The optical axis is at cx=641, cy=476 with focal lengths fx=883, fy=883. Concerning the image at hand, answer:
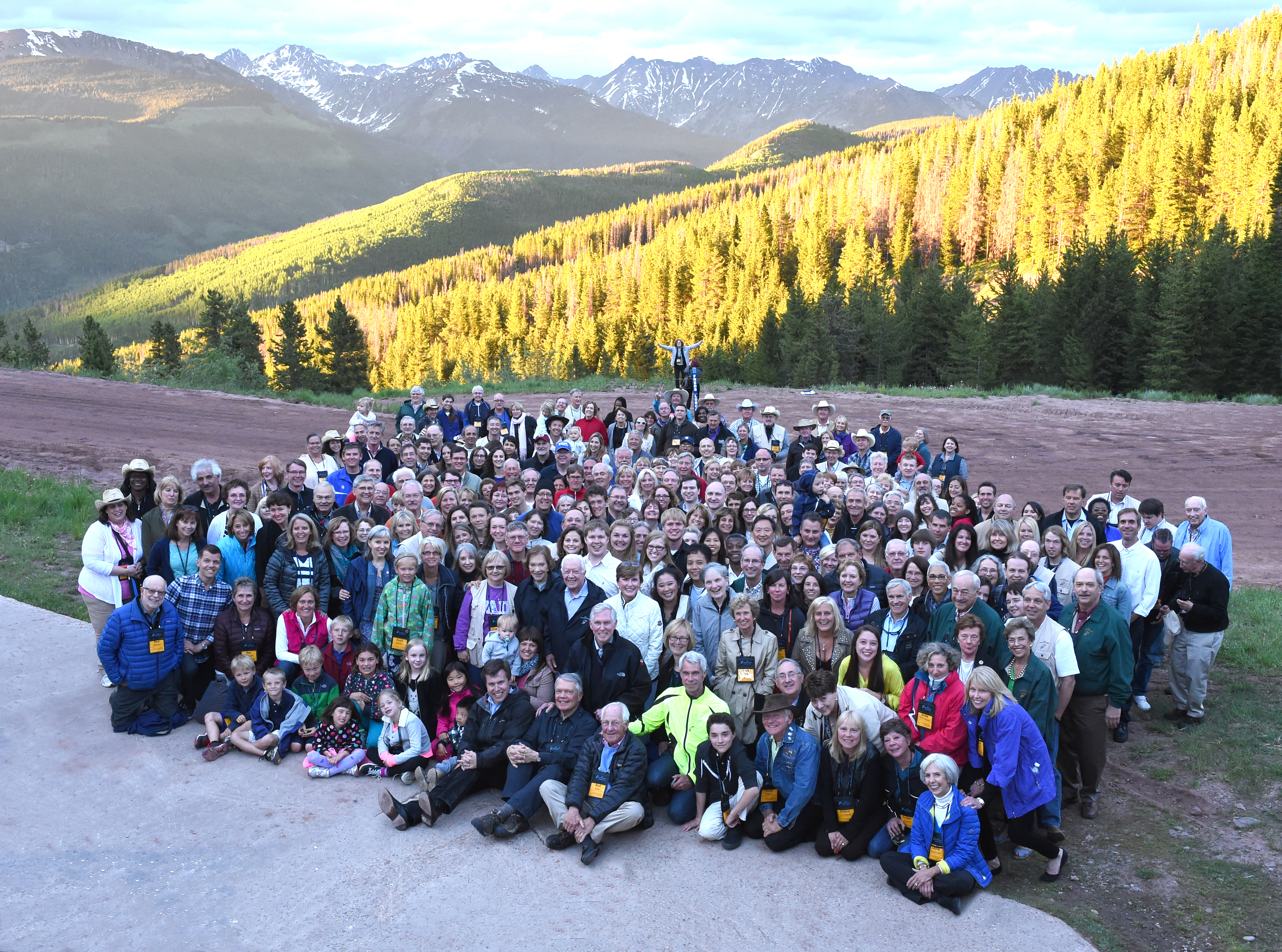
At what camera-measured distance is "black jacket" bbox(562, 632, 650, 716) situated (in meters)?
7.32

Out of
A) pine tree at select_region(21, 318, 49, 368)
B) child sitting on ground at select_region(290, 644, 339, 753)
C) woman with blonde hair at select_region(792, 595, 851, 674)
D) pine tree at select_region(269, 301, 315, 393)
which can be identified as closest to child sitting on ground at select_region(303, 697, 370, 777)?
child sitting on ground at select_region(290, 644, 339, 753)

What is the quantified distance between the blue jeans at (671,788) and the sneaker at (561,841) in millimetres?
736

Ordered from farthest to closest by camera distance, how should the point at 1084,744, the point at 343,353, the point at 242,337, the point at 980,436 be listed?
the point at 343,353
the point at 242,337
the point at 980,436
the point at 1084,744

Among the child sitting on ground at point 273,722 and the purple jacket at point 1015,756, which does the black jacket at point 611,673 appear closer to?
the child sitting on ground at point 273,722

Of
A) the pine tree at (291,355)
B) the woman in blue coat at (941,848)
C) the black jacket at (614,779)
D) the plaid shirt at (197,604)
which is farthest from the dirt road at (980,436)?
A: the pine tree at (291,355)

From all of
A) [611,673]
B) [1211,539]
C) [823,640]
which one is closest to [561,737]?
[611,673]

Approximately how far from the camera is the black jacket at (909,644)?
23.5ft

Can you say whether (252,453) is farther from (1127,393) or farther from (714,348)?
(714,348)

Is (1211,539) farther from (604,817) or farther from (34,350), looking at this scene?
(34,350)

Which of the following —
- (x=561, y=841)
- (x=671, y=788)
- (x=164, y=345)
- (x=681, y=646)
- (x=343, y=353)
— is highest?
(x=164, y=345)

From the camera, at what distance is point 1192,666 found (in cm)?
856

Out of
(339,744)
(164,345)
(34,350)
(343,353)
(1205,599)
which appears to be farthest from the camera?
(343,353)

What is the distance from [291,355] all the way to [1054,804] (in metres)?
53.3

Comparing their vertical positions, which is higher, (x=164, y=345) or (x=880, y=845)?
(x=164, y=345)
